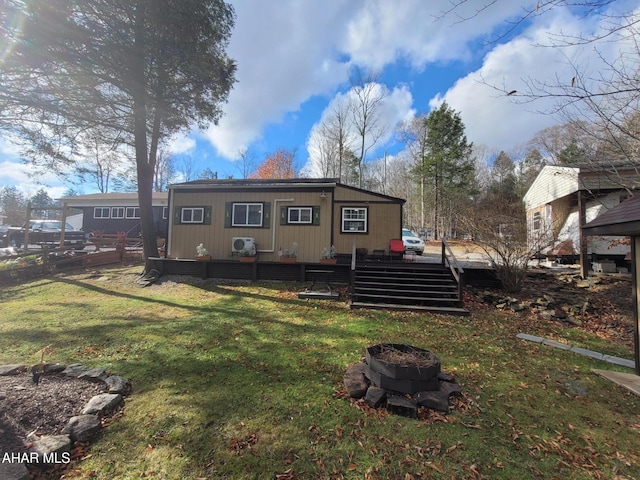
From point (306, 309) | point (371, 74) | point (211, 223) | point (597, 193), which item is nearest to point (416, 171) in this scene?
point (371, 74)

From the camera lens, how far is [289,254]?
10.1 metres

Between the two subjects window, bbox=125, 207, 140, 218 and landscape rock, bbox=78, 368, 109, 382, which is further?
window, bbox=125, 207, 140, 218

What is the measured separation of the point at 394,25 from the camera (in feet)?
15.0

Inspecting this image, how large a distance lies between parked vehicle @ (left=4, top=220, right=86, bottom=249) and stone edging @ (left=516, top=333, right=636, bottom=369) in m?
17.8

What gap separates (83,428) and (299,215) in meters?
8.71

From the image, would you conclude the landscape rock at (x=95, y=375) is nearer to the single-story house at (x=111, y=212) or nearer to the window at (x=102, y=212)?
the single-story house at (x=111, y=212)

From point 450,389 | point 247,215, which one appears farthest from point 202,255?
point 450,389

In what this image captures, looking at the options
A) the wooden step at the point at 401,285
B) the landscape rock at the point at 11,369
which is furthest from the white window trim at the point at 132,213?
the landscape rock at the point at 11,369

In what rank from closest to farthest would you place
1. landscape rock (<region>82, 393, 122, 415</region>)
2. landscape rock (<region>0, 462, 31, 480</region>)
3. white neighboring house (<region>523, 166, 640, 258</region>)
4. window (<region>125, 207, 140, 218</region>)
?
landscape rock (<region>0, 462, 31, 480</region>) → landscape rock (<region>82, 393, 122, 415</region>) → white neighboring house (<region>523, 166, 640, 258</region>) → window (<region>125, 207, 140, 218</region>)

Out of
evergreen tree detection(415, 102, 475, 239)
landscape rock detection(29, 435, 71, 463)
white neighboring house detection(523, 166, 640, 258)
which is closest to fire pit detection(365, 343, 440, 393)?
landscape rock detection(29, 435, 71, 463)

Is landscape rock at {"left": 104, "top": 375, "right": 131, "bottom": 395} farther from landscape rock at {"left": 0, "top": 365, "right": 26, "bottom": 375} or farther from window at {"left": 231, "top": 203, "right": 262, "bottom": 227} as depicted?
window at {"left": 231, "top": 203, "right": 262, "bottom": 227}

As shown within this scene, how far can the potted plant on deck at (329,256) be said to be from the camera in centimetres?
954

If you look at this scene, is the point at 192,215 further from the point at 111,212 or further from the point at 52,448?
the point at 111,212

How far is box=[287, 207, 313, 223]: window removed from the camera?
10.6 metres
